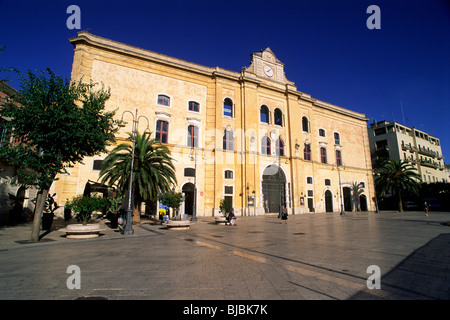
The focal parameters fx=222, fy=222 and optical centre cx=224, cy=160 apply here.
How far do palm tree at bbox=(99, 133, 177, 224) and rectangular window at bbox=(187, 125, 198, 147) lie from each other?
8142mm

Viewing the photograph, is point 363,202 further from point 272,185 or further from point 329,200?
point 272,185

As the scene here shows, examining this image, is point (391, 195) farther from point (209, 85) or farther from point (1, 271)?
point (1, 271)

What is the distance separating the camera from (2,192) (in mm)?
15297

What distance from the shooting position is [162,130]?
2405cm

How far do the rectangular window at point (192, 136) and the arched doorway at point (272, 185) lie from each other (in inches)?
396

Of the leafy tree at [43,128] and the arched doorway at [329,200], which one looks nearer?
the leafy tree at [43,128]

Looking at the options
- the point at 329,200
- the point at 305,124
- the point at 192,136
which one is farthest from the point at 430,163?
the point at 192,136

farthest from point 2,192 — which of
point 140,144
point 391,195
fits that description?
point 391,195

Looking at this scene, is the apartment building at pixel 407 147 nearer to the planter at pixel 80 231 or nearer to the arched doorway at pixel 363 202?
Result: the arched doorway at pixel 363 202

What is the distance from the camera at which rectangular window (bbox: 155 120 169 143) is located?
23812 mm

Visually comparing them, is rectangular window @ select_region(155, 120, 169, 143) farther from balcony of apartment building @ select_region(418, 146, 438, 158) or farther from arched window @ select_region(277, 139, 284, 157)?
balcony of apartment building @ select_region(418, 146, 438, 158)

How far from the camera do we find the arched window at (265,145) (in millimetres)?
29219

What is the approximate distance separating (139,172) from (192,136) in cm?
1062

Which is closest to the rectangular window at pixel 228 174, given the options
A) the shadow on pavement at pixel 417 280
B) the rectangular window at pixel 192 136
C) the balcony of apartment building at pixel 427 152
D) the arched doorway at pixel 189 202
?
the arched doorway at pixel 189 202
